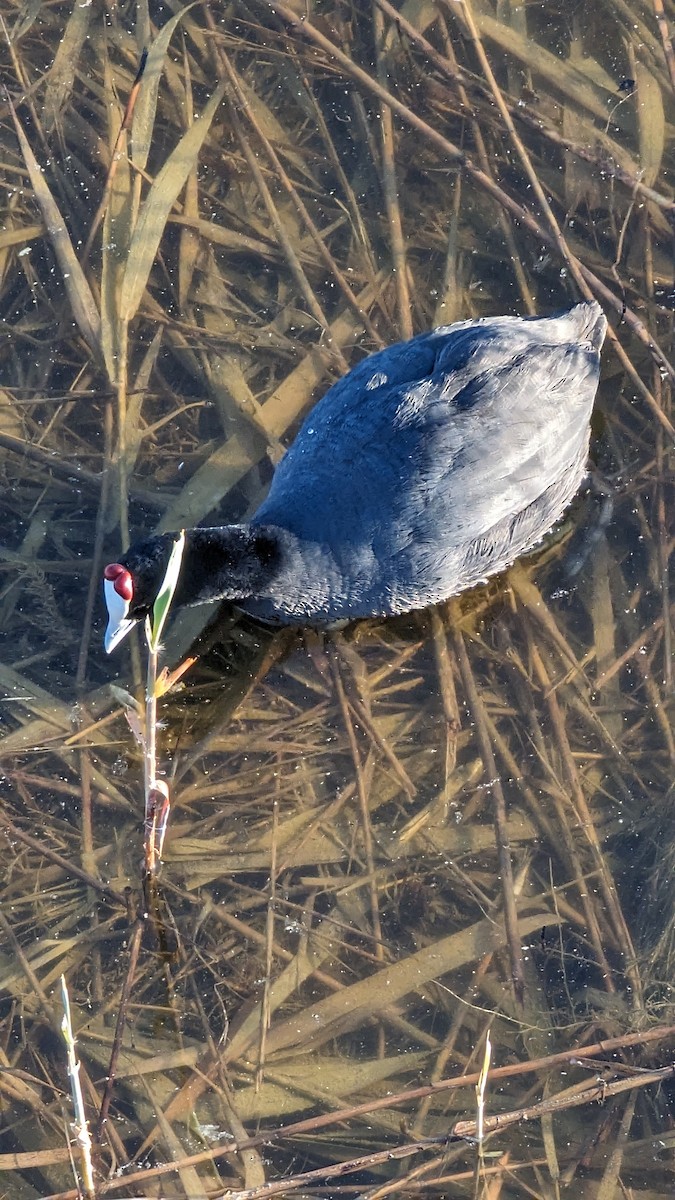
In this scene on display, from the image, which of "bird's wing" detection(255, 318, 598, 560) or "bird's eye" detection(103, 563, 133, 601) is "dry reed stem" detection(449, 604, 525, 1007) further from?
"bird's eye" detection(103, 563, 133, 601)

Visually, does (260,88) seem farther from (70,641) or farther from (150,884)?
(150,884)

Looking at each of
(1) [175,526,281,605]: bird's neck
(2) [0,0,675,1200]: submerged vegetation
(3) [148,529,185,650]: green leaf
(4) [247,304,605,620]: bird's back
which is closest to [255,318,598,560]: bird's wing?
(4) [247,304,605,620]: bird's back

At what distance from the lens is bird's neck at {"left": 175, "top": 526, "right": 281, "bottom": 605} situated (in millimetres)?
4062

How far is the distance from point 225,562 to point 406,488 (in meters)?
0.70

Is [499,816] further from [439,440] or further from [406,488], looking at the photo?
[439,440]

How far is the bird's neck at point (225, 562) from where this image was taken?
13.3ft

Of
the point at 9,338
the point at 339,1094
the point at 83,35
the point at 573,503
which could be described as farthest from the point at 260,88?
the point at 339,1094

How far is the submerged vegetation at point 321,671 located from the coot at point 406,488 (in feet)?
1.24

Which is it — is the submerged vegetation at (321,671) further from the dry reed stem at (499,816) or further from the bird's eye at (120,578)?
the bird's eye at (120,578)

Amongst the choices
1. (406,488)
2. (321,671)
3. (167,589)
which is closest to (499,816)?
(321,671)

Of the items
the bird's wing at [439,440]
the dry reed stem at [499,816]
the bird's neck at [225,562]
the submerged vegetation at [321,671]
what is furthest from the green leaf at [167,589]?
the dry reed stem at [499,816]

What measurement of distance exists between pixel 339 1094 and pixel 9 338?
3.30 meters

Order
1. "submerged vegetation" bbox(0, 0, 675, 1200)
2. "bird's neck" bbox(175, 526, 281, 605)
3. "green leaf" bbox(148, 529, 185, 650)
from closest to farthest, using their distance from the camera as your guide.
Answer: "green leaf" bbox(148, 529, 185, 650) < "submerged vegetation" bbox(0, 0, 675, 1200) < "bird's neck" bbox(175, 526, 281, 605)

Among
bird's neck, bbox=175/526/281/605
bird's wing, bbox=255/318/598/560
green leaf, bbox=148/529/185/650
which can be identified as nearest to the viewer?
green leaf, bbox=148/529/185/650
